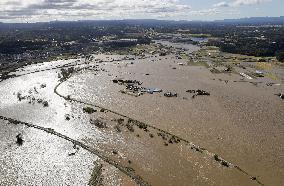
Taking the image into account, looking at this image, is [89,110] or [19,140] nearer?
[19,140]

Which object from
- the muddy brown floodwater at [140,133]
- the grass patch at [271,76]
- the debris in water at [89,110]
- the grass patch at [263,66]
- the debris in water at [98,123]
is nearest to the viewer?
the muddy brown floodwater at [140,133]

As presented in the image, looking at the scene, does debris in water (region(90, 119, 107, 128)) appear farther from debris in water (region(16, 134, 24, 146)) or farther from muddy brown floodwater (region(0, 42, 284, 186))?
debris in water (region(16, 134, 24, 146))

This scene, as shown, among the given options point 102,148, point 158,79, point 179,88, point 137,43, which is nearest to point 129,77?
point 158,79

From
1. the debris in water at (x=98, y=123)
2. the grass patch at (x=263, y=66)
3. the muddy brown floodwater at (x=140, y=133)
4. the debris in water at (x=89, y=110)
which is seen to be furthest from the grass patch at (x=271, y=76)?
the debris in water at (x=98, y=123)

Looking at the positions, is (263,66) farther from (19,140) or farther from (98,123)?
(19,140)

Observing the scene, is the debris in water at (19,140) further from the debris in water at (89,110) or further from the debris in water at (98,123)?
the debris in water at (89,110)

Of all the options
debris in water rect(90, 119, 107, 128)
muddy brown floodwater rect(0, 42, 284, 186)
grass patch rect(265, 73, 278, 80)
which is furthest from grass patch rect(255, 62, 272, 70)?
debris in water rect(90, 119, 107, 128)

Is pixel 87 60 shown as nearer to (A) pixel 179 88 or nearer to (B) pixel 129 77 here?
(B) pixel 129 77

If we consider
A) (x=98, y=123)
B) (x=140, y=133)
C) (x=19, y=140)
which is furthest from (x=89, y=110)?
(x=19, y=140)
